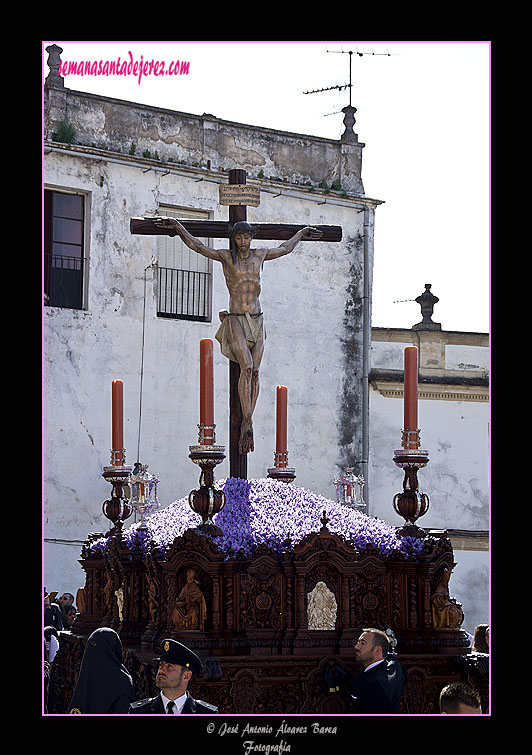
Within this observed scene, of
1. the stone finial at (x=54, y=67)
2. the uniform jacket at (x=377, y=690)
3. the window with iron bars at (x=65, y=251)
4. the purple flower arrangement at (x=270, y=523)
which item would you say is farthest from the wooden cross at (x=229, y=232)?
the stone finial at (x=54, y=67)

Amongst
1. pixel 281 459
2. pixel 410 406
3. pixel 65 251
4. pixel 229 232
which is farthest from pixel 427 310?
pixel 410 406

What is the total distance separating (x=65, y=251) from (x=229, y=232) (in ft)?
26.1

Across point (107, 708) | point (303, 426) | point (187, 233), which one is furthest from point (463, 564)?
point (107, 708)

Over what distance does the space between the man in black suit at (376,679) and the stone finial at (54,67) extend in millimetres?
10957

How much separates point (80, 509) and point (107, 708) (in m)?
9.04

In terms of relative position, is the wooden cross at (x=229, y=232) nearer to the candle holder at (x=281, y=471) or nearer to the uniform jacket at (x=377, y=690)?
the candle holder at (x=281, y=471)

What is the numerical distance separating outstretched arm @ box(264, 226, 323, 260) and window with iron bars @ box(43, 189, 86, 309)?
303 inches

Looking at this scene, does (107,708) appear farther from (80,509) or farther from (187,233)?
(80,509)

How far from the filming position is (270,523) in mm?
7102

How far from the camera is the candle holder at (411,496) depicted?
7258 millimetres

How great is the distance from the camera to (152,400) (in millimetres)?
15773

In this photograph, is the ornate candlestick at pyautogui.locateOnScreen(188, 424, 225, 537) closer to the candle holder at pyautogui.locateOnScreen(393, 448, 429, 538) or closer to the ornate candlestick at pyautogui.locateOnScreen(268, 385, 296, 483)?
the candle holder at pyautogui.locateOnScreen(393, 448, 429, 538)

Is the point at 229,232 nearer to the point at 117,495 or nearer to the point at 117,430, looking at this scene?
the point at 117,430

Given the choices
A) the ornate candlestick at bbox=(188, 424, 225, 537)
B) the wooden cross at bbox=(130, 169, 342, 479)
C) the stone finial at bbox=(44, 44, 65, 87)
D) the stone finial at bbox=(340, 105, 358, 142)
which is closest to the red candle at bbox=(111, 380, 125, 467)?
the wooden cross at bbox=(130, 169, 342, 479)
